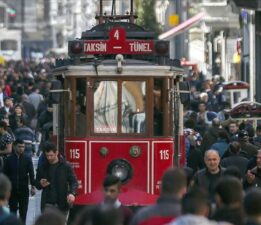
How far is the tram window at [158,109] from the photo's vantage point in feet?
69.3

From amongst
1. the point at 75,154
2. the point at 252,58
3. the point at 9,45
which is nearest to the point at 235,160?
the point at 75,154

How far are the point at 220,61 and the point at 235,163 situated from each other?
43746mm

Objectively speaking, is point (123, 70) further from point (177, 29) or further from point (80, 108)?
point (177, 29)

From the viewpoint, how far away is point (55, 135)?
71.5 ft

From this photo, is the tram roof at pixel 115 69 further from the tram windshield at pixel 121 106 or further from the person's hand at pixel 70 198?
the person's hand at pixel 70 198

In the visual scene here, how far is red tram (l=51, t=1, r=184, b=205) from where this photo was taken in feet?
68.2

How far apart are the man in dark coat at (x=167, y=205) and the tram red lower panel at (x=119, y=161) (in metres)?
7.82

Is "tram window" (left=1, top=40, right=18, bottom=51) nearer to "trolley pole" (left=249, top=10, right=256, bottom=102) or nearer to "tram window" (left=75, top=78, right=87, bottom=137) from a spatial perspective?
"trolley pole" (left=249, top=10, right=256, bottom=102)

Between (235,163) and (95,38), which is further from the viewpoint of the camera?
(95,38)

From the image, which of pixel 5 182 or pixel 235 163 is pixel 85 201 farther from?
pixel 5 182

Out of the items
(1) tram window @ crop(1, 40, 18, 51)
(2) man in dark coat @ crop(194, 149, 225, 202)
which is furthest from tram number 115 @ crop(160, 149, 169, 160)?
(1) tram window @ crop(1, 40, 18, 51)

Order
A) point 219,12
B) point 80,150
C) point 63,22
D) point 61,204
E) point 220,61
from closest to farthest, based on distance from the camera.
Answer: point 61,204 < point 80,150 < point 219,12 < point 220,61 < point 63,22

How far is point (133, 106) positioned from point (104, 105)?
0.38 m

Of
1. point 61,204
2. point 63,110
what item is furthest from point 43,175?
point 63,110
